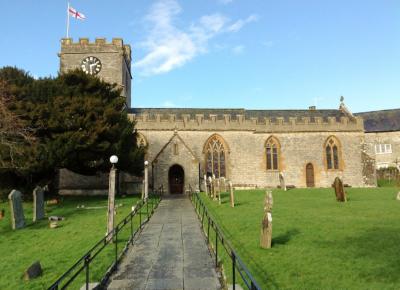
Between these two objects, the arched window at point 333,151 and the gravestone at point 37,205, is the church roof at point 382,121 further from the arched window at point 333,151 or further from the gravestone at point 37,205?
the gravestone at point 37,205

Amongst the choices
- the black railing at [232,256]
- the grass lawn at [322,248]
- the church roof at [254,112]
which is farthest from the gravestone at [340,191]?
the church roof at [254,112]

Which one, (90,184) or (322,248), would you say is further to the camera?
(90,184)

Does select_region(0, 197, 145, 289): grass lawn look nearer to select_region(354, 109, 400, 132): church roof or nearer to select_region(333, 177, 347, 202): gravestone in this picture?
select_region(333, 177, 347, 202): gravestone

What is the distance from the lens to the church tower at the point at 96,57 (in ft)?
112

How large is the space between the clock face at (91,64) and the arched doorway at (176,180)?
1301 cm

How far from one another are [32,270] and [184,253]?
401 centimetres

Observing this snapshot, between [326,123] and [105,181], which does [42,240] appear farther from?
[326,123]

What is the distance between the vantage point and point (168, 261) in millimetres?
9109

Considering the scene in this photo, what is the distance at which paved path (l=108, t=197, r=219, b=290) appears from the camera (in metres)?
7.45

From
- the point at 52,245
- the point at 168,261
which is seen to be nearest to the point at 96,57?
the point at 52,245

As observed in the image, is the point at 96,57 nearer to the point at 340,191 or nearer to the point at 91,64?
the point at 91,64

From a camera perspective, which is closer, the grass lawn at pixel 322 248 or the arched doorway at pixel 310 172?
the grass lawn at pixel 322 248

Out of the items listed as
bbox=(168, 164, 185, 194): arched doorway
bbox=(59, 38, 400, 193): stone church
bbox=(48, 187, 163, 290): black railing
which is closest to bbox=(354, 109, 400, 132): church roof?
bbox=(59, 38, 400, 193): stone church

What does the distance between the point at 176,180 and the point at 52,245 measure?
19283 millimetres
